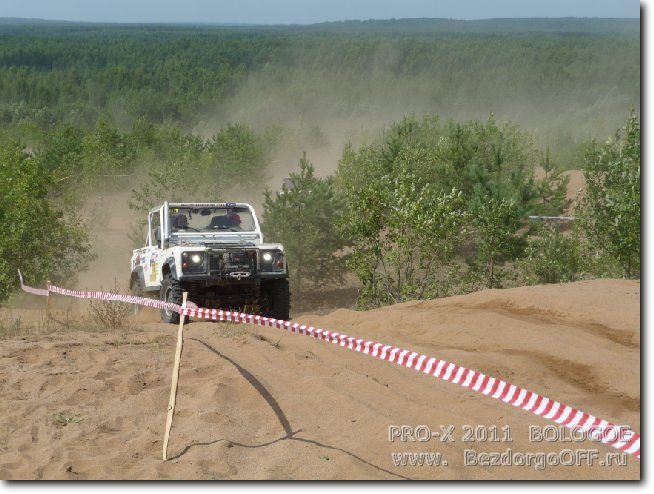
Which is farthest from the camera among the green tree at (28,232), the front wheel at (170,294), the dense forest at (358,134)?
the dense forest at (358,134)

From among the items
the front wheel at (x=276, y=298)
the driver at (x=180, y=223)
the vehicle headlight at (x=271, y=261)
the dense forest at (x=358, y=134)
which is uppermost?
the dense forest at (x=358, y=134)

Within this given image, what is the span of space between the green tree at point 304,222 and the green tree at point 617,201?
357 inches

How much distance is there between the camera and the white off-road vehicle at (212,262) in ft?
44.8

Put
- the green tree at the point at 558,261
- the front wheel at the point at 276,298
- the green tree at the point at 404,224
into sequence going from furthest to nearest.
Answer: the green tree at the point at 558,261, the green tree at the point at 404,224, the front wheel at the point at 276,298

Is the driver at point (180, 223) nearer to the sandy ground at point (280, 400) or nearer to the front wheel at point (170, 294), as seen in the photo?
the front wheel at point (170, 294)

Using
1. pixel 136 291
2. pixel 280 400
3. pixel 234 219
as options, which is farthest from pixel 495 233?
pixel 280 400

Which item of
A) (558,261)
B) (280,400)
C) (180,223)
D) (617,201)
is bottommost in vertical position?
(280,400)

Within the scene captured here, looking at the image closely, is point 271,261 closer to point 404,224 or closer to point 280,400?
point 280,400

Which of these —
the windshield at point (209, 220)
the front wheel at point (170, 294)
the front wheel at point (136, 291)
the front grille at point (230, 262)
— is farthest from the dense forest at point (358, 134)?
the front grille at point (230, 262)

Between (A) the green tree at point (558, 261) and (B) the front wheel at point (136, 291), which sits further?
(A) the green tree at point (558, 261)

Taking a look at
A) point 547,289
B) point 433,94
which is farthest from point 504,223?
point 433,94

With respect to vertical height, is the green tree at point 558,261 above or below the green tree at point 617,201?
below

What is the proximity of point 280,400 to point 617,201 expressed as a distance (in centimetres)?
1310

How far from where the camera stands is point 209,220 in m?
15.6
